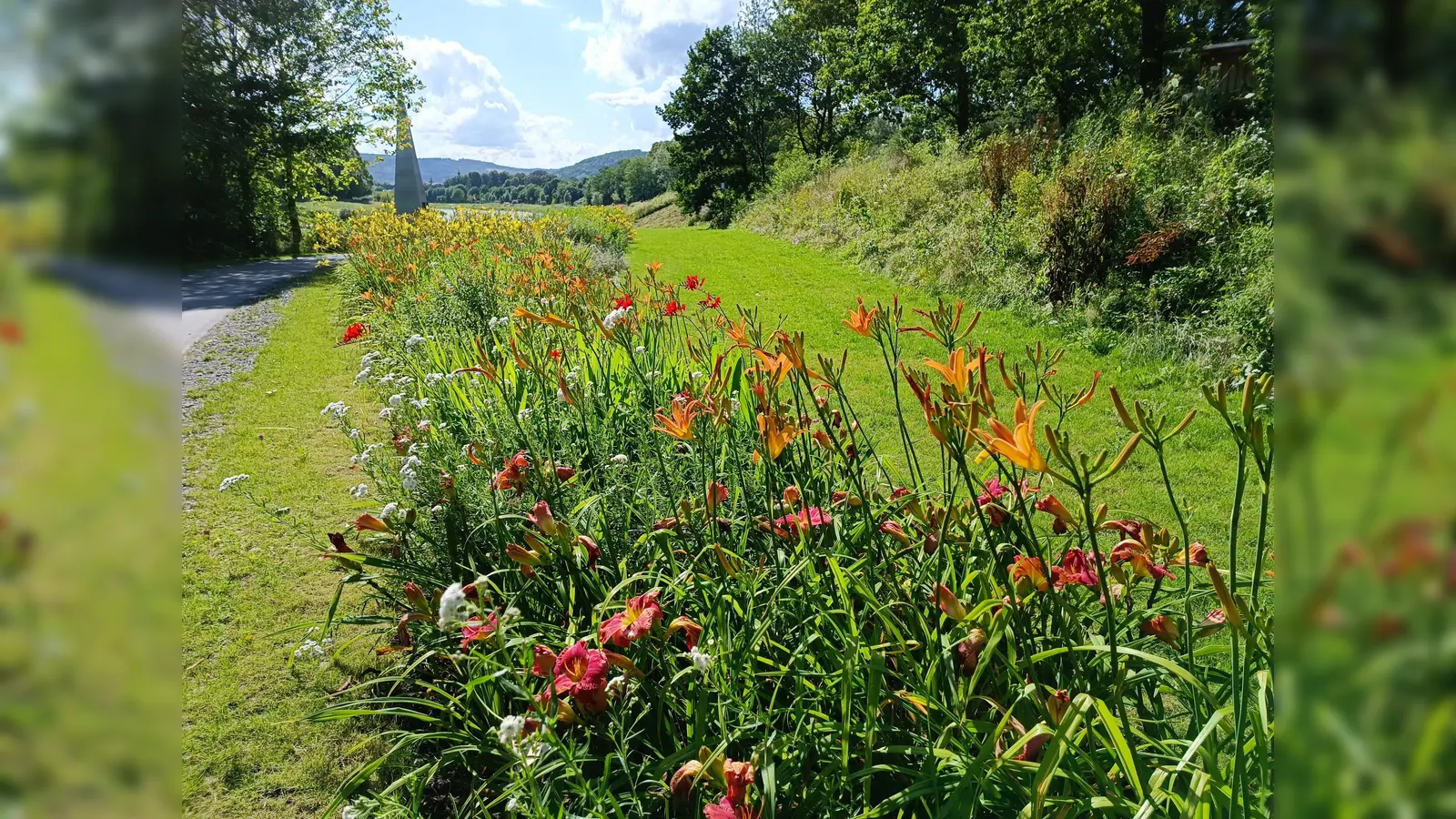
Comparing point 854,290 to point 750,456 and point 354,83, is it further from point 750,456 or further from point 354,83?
point 354,83

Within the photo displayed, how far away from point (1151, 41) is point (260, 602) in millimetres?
15386

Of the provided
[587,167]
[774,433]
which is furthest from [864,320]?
[587,167]

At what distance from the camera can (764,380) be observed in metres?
2.26

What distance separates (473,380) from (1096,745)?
3.04 metres

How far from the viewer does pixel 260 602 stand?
11.3 ft

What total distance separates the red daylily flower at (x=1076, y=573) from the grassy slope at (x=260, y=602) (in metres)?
1.96

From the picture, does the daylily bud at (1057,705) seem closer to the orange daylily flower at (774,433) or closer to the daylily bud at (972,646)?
the daylily bud at (972,646)

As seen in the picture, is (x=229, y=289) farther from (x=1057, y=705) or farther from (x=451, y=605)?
(x=1057, y=705)

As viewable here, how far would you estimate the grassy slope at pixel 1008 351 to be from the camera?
4289 millimetres

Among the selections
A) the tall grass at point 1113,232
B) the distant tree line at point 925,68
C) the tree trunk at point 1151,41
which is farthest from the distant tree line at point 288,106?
the tree trunk at point 1151,41

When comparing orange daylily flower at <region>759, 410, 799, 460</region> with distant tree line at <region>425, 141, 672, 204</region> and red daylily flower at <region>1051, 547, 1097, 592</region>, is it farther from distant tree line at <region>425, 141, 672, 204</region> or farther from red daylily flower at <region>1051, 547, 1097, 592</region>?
distant tree line at <region>425, 141, 672, 204</region>

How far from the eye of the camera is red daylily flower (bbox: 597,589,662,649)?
162 centimetres
